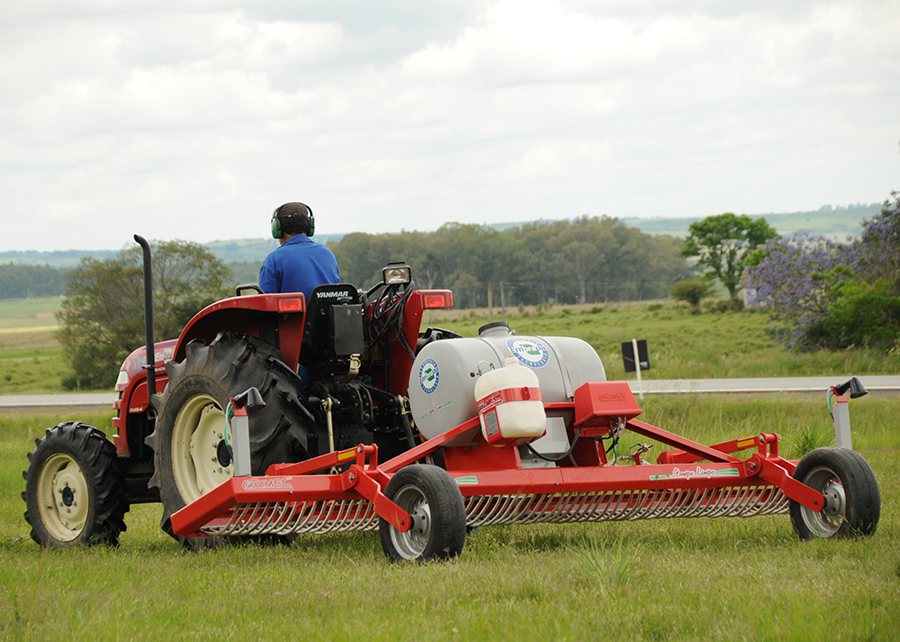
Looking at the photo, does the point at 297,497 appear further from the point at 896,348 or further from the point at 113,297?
the point at 113,297

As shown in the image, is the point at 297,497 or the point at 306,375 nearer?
the point at 297,497

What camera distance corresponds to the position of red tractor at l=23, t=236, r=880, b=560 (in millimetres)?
5123

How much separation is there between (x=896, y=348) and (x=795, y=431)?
14542mm

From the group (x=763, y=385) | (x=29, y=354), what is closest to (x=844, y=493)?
(x=763, y=385)

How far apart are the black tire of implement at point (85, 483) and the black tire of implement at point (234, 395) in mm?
645

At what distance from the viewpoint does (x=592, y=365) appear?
5906mm

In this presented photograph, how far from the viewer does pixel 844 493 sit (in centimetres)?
526

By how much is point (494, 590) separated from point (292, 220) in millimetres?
3205

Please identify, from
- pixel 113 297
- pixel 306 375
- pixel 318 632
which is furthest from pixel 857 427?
pixel 113 297

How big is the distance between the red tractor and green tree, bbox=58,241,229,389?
108 feet

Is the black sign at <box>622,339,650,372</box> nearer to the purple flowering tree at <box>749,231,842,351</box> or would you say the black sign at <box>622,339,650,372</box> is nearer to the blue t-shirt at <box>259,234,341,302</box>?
the blue t-shirt at <box>259,234,341,302</box>

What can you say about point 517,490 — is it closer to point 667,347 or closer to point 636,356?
point 636,356

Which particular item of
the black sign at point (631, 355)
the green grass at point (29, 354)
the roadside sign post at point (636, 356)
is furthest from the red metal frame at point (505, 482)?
the green grass at point (29, 354)

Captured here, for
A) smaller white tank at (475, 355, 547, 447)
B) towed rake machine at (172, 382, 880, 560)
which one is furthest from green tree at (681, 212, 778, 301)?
smaller white tank at (475, 355, 547, 447)
